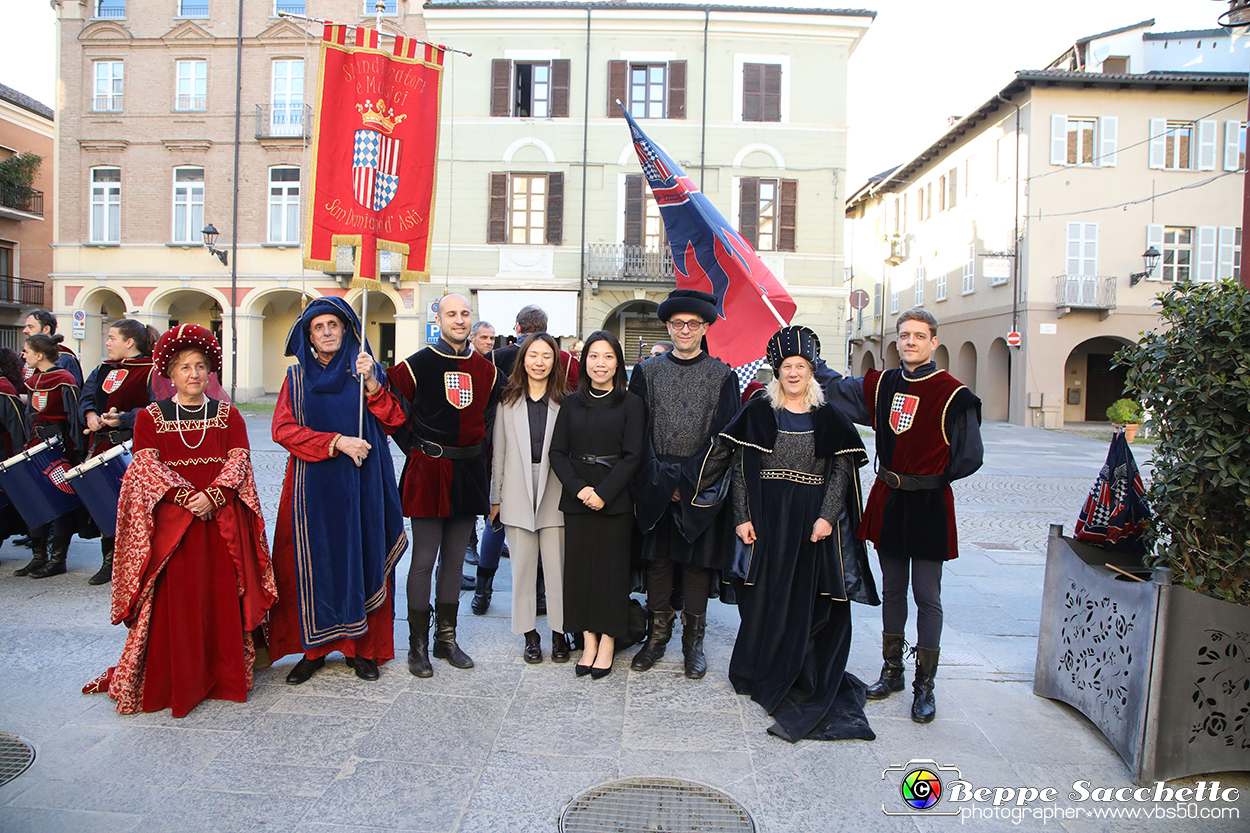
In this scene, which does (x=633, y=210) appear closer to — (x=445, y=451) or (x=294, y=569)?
(x=445, y=451)

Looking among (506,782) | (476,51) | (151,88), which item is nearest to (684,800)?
(506,782)

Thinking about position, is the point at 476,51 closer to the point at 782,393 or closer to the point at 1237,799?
the point at 782,393

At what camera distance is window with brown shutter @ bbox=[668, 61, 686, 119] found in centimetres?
2150

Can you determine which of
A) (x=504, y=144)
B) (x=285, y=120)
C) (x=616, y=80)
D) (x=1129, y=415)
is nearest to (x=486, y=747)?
(x=1129, y=415)

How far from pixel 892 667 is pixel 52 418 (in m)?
6.05

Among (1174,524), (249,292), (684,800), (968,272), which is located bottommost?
(684,800)

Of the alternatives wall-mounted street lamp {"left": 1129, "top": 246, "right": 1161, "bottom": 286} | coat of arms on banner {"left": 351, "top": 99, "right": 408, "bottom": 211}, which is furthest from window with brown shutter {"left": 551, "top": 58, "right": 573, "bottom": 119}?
coat of arms on banner {"left": 351, "top": 99, "right": 408, "bottom": 211}

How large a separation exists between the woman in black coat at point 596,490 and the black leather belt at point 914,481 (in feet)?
4.15

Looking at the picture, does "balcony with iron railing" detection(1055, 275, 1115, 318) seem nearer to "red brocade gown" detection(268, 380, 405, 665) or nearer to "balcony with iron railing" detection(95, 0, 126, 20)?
"red brocade gown" detection(268, 380, 405, 665)

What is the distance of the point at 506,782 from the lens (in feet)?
9.82

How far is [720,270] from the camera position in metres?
5.39

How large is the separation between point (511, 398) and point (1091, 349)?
1034 inches

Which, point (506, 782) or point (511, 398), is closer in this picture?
point (506, 782)

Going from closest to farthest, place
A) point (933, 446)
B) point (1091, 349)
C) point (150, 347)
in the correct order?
point (933, 446)
point (150, 347)
point (1091, 349)
